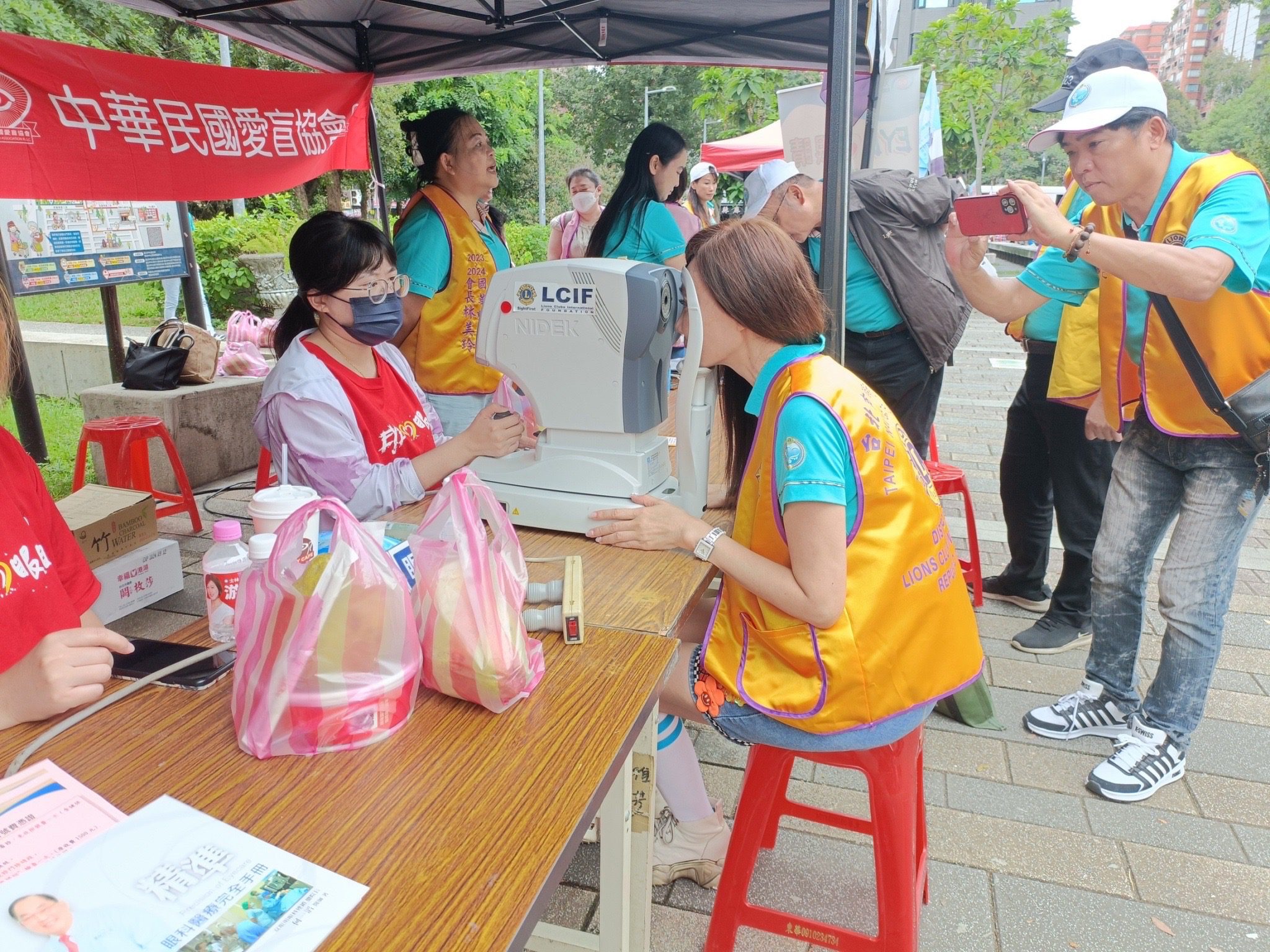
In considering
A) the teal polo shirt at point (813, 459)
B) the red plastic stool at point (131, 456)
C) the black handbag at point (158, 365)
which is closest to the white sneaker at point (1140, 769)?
the teal polo shirt at point (813, 459)

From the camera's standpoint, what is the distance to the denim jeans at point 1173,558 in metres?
2.03

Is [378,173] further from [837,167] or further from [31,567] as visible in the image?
[31,567]

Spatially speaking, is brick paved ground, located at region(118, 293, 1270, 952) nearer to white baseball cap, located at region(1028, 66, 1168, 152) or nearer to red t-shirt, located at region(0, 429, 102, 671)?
red t-shirt, located at region(0, 429, 102, 671)

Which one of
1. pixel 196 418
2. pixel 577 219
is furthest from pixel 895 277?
pixel 577 219

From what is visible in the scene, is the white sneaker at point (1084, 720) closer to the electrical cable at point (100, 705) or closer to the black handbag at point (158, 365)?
the electrical cable at point (100, 705)

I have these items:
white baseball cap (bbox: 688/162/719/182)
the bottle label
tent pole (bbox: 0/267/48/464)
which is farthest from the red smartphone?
white baseball cap (bbox: 688/162/719/182)

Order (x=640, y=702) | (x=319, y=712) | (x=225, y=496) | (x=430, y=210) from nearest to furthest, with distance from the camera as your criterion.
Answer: (x=319, y=712) < (x=640, y=702) < (x=430, y=210) < (x=225, y=496)

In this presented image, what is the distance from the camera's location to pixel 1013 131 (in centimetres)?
2117

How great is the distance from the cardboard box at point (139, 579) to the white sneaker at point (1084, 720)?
305 cm

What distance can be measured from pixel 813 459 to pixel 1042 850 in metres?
1.33

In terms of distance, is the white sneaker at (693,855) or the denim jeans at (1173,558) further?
the denim jeans at (1173,558)

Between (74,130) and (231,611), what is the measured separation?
8.43ft

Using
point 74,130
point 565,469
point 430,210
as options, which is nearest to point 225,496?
point 74,130

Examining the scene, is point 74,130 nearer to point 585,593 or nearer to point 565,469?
point 565,469
